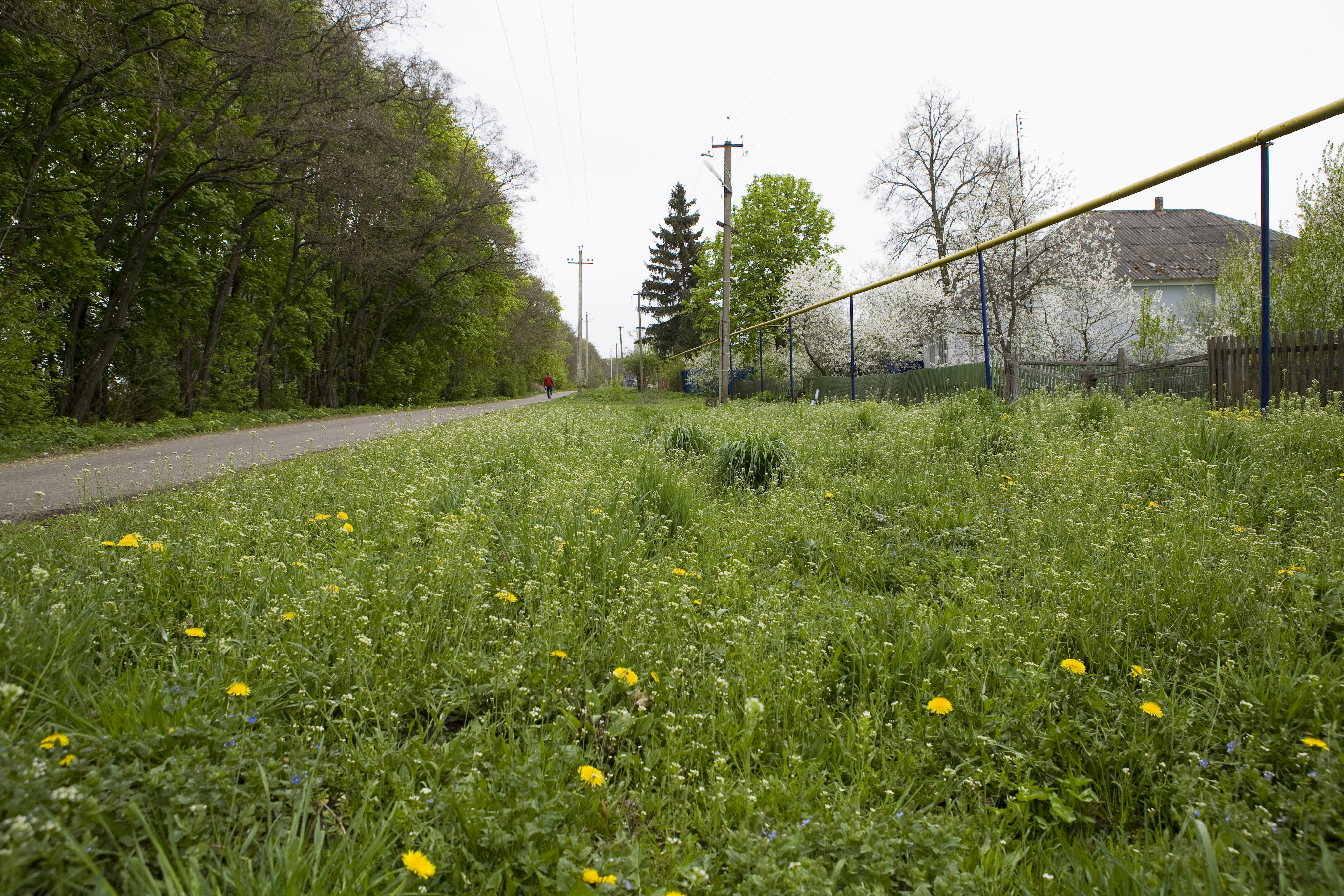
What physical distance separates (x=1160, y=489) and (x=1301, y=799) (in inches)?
125

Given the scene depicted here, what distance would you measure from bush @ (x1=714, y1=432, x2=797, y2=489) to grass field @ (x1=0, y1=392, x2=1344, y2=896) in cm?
148

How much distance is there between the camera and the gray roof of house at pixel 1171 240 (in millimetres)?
28688

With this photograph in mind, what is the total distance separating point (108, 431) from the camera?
1088cm

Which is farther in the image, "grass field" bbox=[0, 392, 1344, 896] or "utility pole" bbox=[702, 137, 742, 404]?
"utility pole" bbox=[702, 137, 742, 404]

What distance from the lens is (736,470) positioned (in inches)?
228

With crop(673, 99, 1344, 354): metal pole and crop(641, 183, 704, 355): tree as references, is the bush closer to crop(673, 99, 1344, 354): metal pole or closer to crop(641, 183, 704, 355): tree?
crop(673, 99, 1344, 354): metal pole

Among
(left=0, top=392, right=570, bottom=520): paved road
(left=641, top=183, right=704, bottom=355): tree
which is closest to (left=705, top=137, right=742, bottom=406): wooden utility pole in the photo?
(left=0, top=392, right=570, bottom=520): paved road

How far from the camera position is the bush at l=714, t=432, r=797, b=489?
567 centimetres

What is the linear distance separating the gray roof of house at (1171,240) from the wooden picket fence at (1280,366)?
74.3ft

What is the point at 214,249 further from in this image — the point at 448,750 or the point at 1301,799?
the point at 1301,799

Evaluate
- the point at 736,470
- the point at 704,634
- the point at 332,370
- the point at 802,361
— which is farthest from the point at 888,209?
the point at 704,634

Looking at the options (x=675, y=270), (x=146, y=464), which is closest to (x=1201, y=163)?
(x=146, y=464)

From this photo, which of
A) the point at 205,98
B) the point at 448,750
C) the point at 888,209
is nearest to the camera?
the point at 448,750

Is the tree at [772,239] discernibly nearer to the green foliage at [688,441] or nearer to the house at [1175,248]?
the house at [1175,248]
